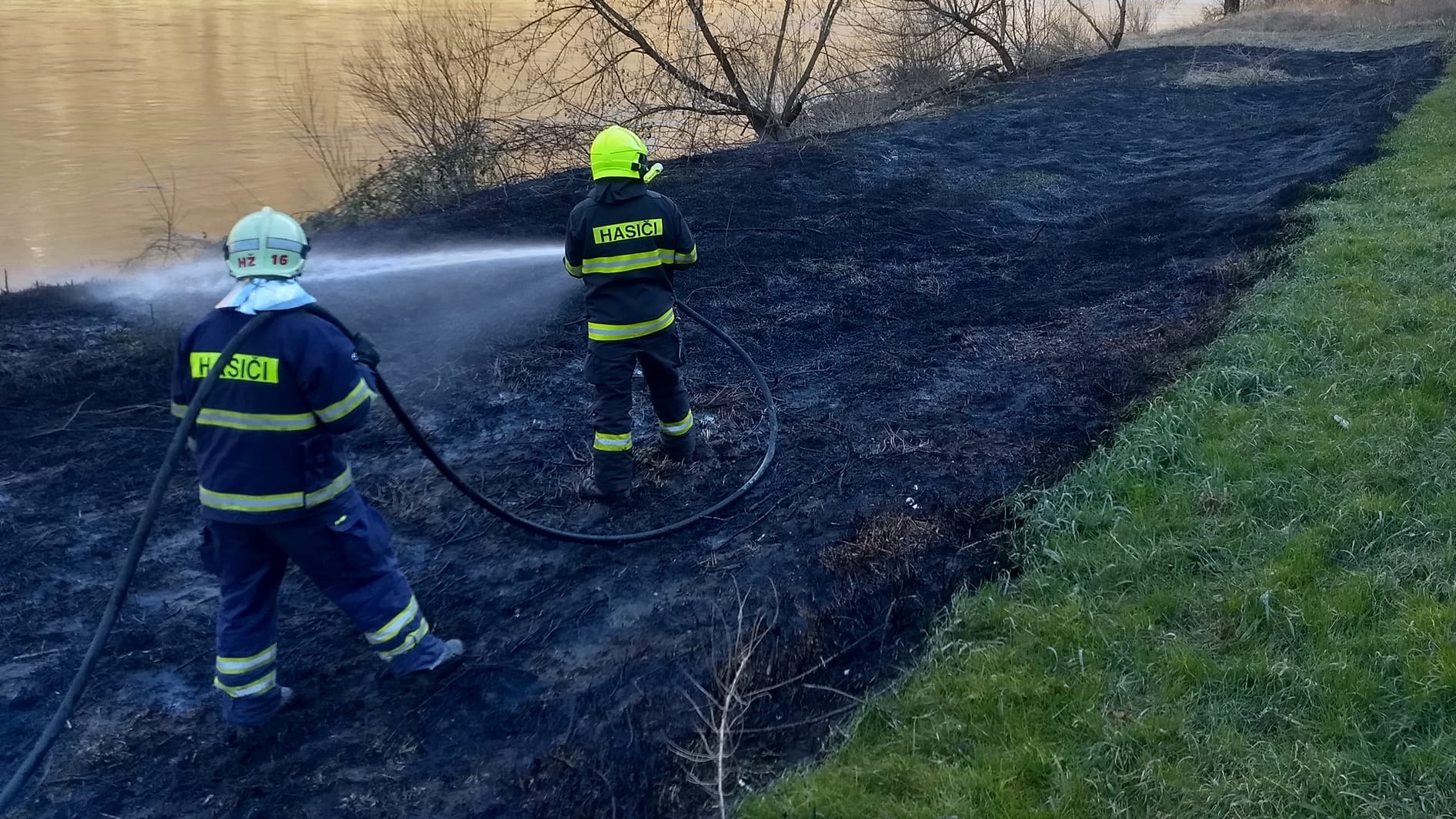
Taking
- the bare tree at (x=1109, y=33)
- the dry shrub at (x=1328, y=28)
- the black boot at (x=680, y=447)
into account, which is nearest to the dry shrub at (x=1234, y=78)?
the dry shrub at (x=1328, y=28)

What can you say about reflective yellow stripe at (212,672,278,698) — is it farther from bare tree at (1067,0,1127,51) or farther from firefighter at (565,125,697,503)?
bare tree at (1067,0,1127,51)

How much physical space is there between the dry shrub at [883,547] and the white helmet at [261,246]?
2.35m

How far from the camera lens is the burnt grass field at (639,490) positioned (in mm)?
3498

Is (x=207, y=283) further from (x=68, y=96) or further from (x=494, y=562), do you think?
(x=68, y=96)

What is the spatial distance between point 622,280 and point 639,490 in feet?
3.32

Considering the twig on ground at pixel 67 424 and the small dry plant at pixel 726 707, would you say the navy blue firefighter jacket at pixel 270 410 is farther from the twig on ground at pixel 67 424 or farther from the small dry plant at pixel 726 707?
the twig on ground at pixel 67 424

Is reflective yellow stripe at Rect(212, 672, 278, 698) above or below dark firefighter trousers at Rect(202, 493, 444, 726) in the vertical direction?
below

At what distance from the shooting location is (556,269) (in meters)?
8.28

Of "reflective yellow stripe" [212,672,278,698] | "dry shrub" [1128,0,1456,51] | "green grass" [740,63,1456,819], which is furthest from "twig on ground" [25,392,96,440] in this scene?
"dry shrub" [1128,0,1456,51]

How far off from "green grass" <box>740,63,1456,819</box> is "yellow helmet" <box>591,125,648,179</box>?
2291 mm

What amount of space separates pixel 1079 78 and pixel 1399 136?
7.02 m

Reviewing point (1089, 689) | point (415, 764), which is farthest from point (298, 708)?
point (1089, 689)

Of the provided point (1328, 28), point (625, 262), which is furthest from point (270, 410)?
point (1328, 28)

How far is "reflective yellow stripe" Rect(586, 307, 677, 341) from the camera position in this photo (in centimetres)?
480
